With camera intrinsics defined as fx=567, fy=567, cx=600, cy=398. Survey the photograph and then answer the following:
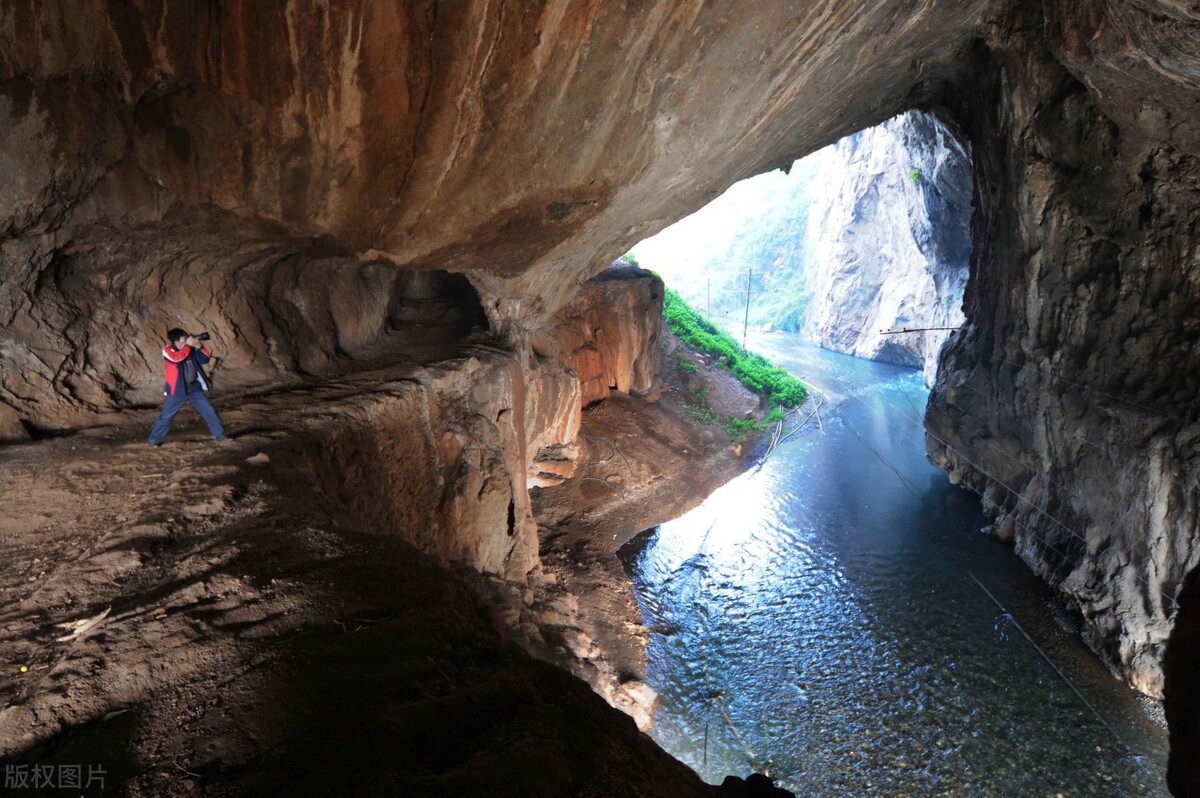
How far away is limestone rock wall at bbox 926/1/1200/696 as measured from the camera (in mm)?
8250

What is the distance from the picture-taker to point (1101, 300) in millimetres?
10562

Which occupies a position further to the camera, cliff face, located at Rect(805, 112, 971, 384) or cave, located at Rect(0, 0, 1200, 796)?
cliff face, located at Rect(805, 112, 971, 384)

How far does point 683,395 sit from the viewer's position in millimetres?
20594

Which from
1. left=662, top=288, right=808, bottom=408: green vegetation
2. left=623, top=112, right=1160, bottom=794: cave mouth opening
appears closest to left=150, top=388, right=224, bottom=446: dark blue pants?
left=623, top=112, right=1160, bottom=794: cave mouth opening

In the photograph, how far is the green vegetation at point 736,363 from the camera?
23.1 m

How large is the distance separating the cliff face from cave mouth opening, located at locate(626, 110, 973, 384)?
0.06 metres

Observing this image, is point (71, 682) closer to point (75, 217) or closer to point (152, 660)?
point (152, 660)

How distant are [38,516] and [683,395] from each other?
1790 centimetres

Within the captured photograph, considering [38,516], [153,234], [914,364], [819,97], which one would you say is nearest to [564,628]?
[38,516]

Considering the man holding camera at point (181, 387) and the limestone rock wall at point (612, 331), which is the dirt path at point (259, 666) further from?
the limestone rock wall at point (612, 331)

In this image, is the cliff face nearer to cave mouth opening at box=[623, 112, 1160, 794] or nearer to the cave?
cave mouth opening at box=[623, 112, 1160, 794]

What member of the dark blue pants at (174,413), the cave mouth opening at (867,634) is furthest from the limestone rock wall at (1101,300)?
the dark blue pants at (174,413)

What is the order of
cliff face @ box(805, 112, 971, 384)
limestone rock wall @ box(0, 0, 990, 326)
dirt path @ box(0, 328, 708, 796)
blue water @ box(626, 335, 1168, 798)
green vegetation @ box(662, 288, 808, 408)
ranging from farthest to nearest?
green vegetation @ box(662, 288, 808, 408), cliff face @ box(805, 112, 971, 384), blue water @ box(626, 335, 1168, 798), limestone rock wall @ box(0, 0, 990, 326), dirt path @ box(0, 328, 708, 796)

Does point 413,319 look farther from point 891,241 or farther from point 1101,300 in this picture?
point 891,241
